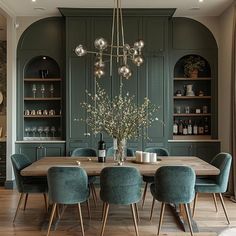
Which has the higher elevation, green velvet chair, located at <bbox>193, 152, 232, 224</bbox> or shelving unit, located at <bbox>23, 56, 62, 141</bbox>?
shelving unit, located at <bbox>23, 56, 62, 141</bbox>

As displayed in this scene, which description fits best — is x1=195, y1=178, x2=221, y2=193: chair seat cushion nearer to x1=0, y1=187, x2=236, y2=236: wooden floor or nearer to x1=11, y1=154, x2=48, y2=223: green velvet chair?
x1=0, y1=187, x2=236, y2=236: wooden floor

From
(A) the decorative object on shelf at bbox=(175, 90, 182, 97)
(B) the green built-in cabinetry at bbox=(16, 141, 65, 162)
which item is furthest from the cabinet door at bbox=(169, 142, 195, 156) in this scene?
(B) the green built-in cabinetry at bbox=(16, 141, 65, 162)

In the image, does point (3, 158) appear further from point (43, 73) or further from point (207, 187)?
point (207, 187)

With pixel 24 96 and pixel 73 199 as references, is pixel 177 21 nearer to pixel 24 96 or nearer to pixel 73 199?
pixel 24 96

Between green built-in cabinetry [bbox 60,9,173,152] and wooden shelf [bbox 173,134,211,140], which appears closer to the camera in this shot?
green built-in cabinetry [bbox 60,9,173,152]

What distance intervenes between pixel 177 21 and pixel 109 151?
2967 mm

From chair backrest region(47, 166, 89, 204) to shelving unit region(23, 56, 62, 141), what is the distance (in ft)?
10.0

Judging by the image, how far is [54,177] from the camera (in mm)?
3799

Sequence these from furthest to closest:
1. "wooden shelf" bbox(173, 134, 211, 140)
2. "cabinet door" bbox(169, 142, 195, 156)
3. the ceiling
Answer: "wooden shelf" bbox(173, 134, 211, 140), "cabinet door" bbox(169, 142, 195, 156), the ceiling

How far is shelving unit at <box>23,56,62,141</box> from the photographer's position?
6.88 m

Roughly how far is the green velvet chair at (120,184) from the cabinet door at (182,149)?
2.86 meters

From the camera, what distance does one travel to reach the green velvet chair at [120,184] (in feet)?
12.3

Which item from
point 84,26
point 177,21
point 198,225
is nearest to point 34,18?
point 84,26

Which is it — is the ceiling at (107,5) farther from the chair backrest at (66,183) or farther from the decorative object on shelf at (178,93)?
the chair backrest at (66,183)
